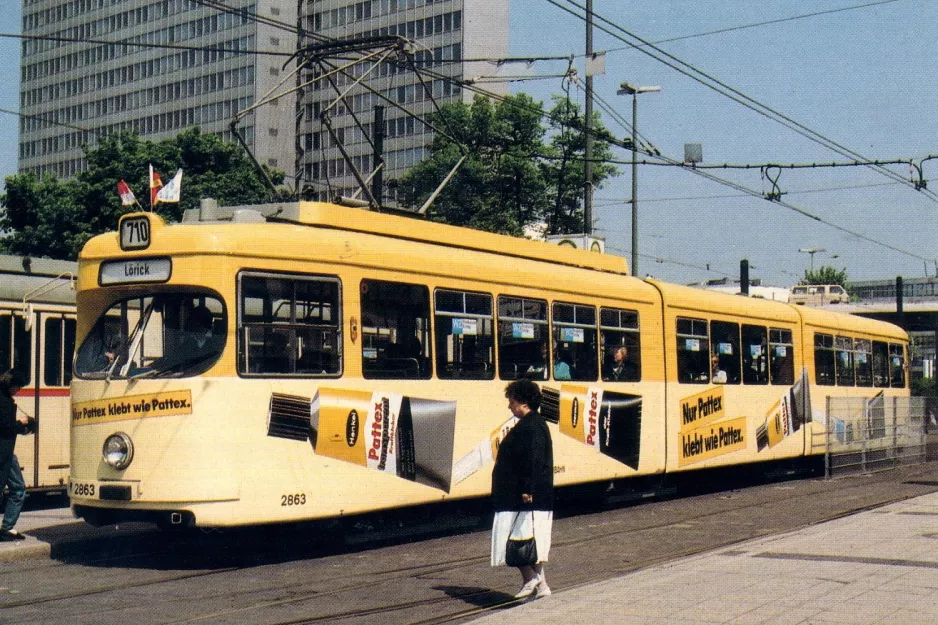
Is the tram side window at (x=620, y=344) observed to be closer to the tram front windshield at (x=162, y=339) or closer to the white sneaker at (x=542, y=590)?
the tram front windshield at (x=162, y=339)

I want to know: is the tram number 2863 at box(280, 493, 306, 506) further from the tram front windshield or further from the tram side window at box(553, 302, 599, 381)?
the tram side window at box(553, 302, 599, 381)

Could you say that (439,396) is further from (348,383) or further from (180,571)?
(180,571)

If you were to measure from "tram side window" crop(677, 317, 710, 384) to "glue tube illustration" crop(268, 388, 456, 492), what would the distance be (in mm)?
6108

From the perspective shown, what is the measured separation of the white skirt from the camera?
916cm

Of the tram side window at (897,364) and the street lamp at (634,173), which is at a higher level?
the street lamp at (634,173)

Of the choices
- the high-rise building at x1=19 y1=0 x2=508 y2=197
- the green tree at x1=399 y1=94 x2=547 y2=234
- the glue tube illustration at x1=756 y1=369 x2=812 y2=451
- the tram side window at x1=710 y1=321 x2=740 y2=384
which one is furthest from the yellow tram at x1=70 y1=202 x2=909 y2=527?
the high-rise building at x1=19 y1=0 x2=508 y2=197

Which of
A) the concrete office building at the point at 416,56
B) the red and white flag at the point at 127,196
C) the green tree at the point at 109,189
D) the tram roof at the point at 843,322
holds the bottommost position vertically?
the tram roof at the point at 843,322

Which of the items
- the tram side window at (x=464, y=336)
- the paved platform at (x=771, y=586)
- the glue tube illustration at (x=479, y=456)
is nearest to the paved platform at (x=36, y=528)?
the paved platform at (x=771, y=586)

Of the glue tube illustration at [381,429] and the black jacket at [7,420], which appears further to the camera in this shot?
the black jacket at [7,420]

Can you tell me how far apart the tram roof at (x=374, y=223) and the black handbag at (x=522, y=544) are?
14.1ft

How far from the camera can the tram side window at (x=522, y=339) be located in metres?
14.3

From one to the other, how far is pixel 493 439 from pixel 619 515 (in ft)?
10.7

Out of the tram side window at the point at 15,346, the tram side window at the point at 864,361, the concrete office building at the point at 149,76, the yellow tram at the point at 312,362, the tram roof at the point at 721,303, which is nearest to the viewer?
the yellow tram at the point at 312,362

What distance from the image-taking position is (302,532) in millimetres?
13891
